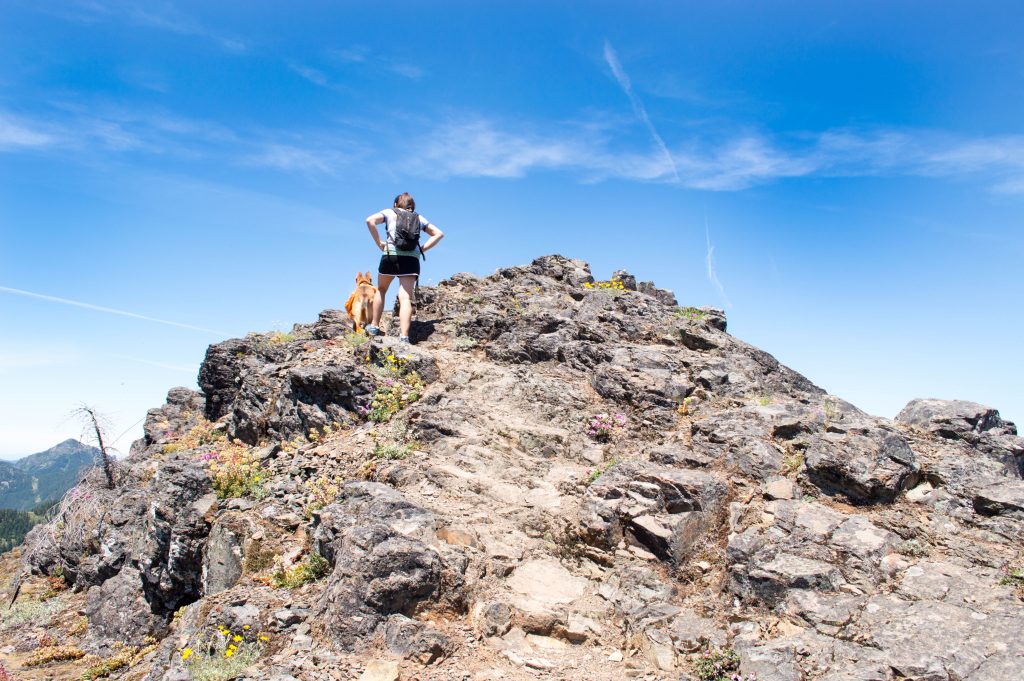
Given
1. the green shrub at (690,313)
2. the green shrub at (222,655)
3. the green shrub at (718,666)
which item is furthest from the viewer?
the green shrub at (690,313)

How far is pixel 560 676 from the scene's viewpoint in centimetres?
581

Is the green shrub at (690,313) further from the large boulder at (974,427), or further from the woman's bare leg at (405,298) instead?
the woman's bare leg at (405,298)

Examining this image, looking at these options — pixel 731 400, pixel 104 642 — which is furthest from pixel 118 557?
pixel 731 400

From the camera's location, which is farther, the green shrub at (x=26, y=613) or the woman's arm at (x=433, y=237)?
the green shrub at (x=26, y=613)

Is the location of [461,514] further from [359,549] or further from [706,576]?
[706,576]

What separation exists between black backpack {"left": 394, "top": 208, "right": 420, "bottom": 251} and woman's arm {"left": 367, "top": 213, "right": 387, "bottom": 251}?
0.30m

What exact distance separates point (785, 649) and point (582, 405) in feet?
18.6

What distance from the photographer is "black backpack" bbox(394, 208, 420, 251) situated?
1239 cm

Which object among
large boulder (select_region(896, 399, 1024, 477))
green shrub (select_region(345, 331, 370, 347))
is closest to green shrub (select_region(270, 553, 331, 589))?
green shrub (select_region(345, 331, 370, 347))

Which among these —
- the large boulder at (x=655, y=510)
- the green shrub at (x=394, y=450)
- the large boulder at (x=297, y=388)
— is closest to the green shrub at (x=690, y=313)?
the large boulder at (x=655, y=510)

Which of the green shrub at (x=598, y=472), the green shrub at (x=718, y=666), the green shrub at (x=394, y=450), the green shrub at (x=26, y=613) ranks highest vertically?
the green shrub at (x=394, y=450)

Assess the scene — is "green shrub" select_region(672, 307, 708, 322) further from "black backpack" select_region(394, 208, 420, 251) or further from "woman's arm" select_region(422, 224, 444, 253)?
"black backpack" select_region(394, 208, 420, 251)

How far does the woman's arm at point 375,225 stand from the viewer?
12281 mm

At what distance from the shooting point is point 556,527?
800cm
